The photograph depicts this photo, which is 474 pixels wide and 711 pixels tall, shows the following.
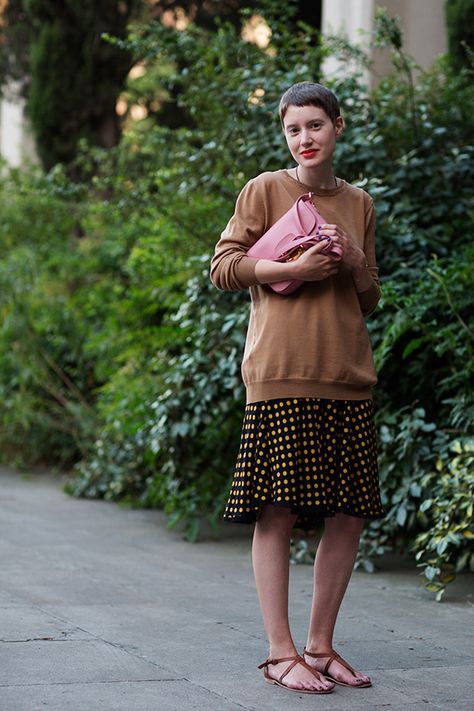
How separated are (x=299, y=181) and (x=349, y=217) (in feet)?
0.62

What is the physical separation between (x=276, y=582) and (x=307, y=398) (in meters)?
0.55

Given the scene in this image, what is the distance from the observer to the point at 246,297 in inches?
238

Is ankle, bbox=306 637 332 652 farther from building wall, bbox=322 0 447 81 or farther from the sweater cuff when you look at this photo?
building wall, bbox=322 0 447 81

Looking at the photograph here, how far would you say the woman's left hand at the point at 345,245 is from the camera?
3.27 metres

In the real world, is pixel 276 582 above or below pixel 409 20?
below

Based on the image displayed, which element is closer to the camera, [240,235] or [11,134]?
[240,235]

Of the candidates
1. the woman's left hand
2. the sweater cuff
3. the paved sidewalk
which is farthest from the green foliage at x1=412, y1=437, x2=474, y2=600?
the woman's left hand

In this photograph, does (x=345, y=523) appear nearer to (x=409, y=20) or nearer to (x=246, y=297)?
(x=246, y=297)

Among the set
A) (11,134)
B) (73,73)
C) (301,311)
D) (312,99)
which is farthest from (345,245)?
(11,134)

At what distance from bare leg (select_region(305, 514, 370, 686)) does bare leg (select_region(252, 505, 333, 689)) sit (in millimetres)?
108

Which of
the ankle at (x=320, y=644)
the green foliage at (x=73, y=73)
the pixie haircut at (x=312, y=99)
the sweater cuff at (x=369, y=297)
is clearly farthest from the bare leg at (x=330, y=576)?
the green foliage at (x=73, y=73)

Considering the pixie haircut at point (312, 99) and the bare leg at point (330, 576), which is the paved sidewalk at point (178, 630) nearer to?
the bare leg at point (330, 576)

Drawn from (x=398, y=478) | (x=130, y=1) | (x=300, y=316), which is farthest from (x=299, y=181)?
(x=130, y=1)

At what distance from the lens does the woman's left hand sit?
10.7 feet
